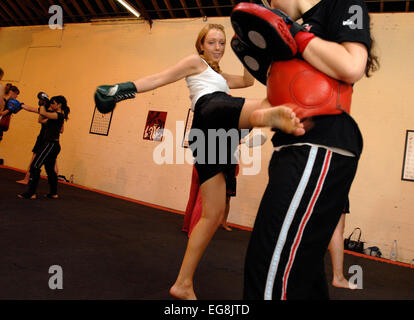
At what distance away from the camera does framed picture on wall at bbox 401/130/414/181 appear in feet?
14.3

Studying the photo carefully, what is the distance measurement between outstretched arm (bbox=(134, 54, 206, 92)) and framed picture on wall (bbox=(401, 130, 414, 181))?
4092mm

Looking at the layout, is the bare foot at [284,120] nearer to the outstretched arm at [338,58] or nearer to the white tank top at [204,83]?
the outstretched arm at [338,58]

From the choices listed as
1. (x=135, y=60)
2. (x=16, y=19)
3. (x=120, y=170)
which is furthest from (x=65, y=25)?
(x=120, y=170)

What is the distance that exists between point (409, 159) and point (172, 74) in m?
4.29

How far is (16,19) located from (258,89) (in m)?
6.73

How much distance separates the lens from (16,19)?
314 inches

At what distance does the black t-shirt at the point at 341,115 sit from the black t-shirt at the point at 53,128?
3751 mm

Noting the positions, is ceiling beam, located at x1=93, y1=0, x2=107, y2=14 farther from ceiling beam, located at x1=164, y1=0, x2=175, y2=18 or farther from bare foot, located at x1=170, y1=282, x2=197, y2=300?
bare foot, located at x1=170, y1=282, x2=197, y2=300

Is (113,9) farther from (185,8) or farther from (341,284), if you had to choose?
(341,284)

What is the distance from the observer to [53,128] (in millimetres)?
3996

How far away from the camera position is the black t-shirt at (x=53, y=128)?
392cm

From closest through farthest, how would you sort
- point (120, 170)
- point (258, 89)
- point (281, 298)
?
point (281, 298) < point (258, 89) < point (120, 170)
